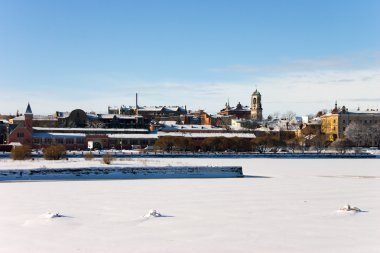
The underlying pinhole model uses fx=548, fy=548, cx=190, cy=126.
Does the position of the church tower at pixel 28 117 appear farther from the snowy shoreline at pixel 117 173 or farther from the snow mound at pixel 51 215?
the snow mound at pixel 51 215

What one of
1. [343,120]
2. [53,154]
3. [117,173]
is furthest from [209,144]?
[117,173]

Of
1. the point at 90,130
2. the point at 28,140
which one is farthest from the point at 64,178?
the point at 90,130

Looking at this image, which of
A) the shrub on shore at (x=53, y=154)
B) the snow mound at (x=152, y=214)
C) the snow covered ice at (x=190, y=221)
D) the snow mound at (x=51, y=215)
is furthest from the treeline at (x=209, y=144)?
the snow mound at (x=51, y=215)

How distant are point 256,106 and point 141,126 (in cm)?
4760

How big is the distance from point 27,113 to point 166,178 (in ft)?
180

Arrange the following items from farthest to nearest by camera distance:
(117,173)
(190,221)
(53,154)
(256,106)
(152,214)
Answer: (256,106) < (53,154) < (117,173) < (152,214) < (190,221)

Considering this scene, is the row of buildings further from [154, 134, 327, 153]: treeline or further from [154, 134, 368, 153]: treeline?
[154, 134, 327, 153]: treeline

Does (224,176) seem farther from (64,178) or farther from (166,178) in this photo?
(64,178)

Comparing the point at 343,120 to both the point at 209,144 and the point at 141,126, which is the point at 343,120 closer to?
the point at 209,144

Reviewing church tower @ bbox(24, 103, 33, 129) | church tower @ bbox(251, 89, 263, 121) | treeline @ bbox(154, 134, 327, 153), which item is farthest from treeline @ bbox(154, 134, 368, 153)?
church tower @ bbox(251, 89, 263, 121)

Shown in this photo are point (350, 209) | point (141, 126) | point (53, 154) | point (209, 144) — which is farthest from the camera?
point (141, 126)

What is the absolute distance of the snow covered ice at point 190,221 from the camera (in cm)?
1136

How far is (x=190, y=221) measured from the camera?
46.2 feet

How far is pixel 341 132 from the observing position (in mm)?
98500
